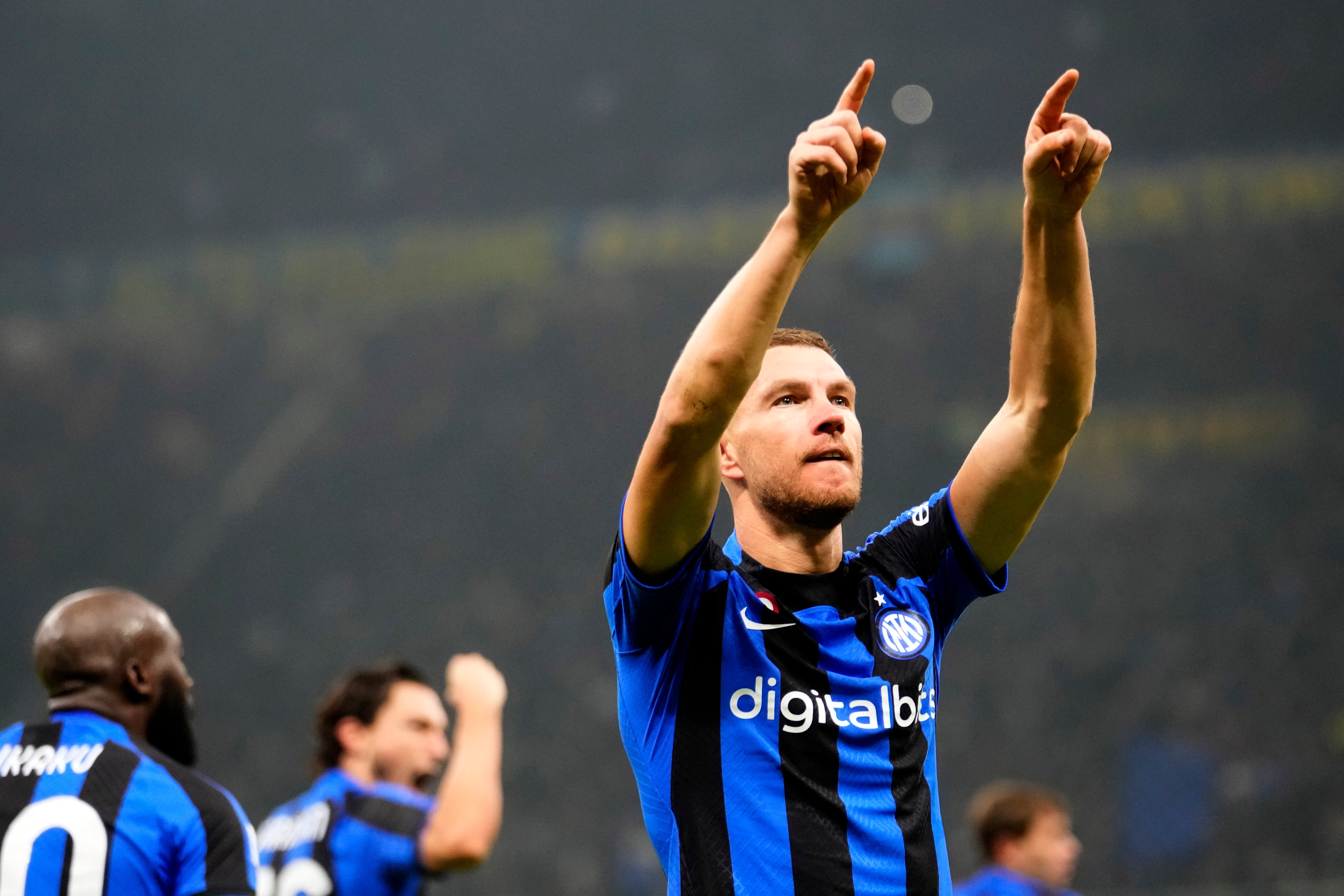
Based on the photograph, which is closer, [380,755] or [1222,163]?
[380,755]

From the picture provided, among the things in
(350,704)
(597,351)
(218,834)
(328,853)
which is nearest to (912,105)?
(597,351)

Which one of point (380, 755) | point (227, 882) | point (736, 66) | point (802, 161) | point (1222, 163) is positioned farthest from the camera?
point (736, 66)

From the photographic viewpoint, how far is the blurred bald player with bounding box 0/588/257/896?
2.22 metres

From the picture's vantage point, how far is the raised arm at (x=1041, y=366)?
1.85m

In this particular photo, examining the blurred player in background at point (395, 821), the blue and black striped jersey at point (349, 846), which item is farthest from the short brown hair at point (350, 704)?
the blue and black striped jersey at point (349, 846)

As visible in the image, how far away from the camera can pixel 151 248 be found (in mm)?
13789

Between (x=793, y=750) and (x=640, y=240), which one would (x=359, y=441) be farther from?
(x=793, y=750)

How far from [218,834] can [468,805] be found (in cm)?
85

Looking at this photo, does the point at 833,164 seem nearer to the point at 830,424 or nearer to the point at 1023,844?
the point at 830,424

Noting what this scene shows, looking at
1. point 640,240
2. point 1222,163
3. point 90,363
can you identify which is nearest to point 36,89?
point 90,363

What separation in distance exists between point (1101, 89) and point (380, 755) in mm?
11359

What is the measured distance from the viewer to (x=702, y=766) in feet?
5.76

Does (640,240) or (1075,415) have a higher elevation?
(640,240)

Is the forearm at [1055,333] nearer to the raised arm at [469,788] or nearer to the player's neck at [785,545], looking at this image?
the player's neck at [785,545]
